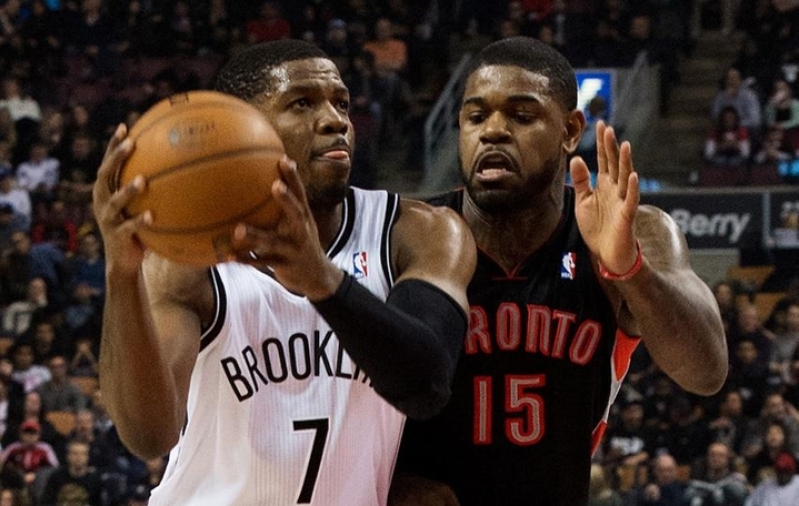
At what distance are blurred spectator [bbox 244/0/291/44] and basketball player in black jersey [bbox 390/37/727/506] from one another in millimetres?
12367

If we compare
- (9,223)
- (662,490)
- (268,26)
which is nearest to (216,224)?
(662,490)

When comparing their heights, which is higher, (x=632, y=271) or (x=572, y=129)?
(x=572, y=129)

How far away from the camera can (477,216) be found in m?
4.48

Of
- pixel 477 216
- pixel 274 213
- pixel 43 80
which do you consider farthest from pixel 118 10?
pixel 274 213

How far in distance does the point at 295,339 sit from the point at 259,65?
2.38 feet

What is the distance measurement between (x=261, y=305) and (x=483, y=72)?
105 cm

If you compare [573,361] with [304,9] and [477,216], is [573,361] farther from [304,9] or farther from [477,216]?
[304,9]

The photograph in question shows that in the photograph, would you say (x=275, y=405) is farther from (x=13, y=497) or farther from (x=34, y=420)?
(x=34, y=420)

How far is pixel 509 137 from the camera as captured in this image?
13.9ft

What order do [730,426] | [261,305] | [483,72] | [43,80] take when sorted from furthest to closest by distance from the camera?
[43,80]
[730,426]
[483,72]
[261,305]

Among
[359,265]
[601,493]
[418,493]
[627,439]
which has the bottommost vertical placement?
[601,493]

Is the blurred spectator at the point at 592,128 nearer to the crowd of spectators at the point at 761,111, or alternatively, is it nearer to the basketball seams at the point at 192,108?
the crowd of spectators at the point at 761,111

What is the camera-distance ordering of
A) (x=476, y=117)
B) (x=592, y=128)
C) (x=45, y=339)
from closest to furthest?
(x=476, y=117) → (x=45, y=339) → (x=592, y=128)

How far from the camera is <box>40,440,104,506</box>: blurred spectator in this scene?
10836 millimetres
